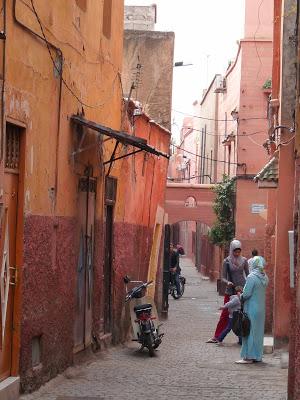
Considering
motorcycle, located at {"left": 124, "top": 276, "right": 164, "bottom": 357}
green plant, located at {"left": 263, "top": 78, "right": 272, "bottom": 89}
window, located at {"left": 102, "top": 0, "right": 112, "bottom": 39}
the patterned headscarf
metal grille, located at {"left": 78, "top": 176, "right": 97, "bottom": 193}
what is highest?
green plant, located at {"left": 263, "top": 78, "right": 272, "bottom": 89}

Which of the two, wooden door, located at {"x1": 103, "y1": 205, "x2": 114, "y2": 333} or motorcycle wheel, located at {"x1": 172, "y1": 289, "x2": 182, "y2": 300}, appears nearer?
wooden door, located at {"x1": 103, "y1": 205, "x2": 114, "y2": 333}

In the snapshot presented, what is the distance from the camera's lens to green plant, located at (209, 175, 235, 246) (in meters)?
35.6

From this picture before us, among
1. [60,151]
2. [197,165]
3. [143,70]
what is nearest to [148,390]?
[60,151]

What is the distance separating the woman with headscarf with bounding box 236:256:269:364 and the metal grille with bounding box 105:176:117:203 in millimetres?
2404

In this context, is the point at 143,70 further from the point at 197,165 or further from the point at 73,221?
the point at 197,165

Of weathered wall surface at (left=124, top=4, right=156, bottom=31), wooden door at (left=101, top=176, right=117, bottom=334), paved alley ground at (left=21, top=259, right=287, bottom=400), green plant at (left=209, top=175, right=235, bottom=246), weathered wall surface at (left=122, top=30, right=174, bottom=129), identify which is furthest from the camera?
green plant at (left=209, top=175, right=235, bottom=246)

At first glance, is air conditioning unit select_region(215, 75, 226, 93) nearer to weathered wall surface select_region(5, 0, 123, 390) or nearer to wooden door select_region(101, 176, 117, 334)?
wooden door select_region(101, 176, 117, 334)

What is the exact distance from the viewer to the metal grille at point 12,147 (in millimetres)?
8828

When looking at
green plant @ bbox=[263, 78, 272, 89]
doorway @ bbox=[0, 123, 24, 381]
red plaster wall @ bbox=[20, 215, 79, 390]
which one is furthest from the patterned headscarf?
green plant @ bbox=[263, 78, 272, 89]

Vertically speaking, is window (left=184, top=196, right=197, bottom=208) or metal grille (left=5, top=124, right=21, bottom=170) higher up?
window (left=184, top=196, right=197, bottom=208)

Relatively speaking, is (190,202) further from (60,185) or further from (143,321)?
(60,185)

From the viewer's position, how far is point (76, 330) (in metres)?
12.0

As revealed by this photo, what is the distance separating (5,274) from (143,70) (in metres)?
15.4

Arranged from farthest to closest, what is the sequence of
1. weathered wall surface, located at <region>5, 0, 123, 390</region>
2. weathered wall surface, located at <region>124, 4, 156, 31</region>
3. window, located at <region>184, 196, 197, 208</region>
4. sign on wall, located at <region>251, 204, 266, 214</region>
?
window, located at <region>184, 196, 197, 208</region> → sign on wall, located at <region>251, 204, 266, 214</region> → weathered wall surface, located at <region>124, 4, 156, 31</region> → weathered wall surface, located at <region>5, 0, 123, 390</region>
